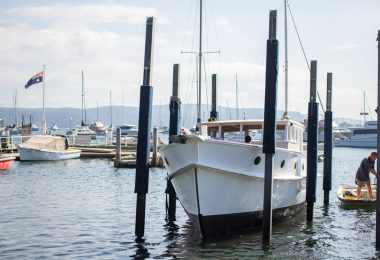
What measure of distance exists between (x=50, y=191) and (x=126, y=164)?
1224cm

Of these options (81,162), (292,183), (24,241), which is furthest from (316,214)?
(81,162)

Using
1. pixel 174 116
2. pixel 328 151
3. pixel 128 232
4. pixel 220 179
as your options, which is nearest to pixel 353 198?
pixel 328 151

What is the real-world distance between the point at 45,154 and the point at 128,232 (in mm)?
28350

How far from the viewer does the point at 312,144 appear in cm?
1788

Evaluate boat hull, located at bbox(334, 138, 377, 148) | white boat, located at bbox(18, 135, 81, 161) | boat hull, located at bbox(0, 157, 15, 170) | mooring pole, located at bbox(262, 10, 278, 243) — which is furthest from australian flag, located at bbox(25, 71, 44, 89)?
boat hull, located at bbox(334, 138, 377, 148)

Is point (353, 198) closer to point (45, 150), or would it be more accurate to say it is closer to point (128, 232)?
point (128, 232)

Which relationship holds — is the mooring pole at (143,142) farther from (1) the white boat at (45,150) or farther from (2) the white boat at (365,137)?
(2) the white boat at (365,137)

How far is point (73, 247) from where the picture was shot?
14.4m

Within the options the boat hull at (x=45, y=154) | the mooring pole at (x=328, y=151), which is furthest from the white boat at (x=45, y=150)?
the mooring pole at (x=328, y=151)

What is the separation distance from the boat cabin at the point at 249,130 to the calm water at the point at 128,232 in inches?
103

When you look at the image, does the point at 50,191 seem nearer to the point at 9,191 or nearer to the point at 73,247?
the point at 9,191

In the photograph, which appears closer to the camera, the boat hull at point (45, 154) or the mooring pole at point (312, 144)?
the mooring pole at point (312, 144)

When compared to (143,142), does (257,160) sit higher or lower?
lower

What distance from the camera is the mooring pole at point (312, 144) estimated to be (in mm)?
17609
